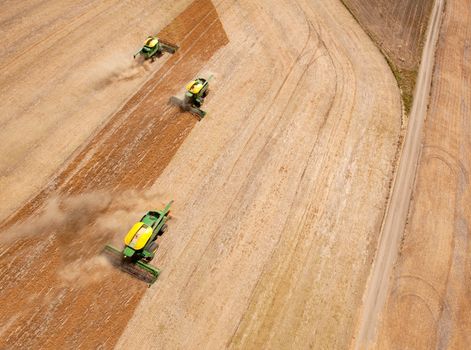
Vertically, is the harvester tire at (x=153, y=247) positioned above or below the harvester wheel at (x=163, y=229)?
below

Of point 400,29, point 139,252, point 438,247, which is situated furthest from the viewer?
point 400,29

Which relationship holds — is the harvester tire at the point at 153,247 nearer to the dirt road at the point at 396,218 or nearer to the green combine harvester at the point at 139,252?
the green combine harvester at the point at 139,252

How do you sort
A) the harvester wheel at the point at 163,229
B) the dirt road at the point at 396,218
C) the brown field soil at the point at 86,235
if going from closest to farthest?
the brown field soil at the point at 86,235 < the dirt road at the point at 396,218 < the harvester wheel at the point at 163,229

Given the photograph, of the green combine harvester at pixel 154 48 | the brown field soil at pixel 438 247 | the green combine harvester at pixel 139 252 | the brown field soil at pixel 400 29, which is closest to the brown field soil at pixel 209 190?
the green combine harvester at pixel 139 252

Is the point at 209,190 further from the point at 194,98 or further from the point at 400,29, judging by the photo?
the point at 400,29

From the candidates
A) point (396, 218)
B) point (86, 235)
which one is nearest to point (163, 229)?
point (86, 235)
